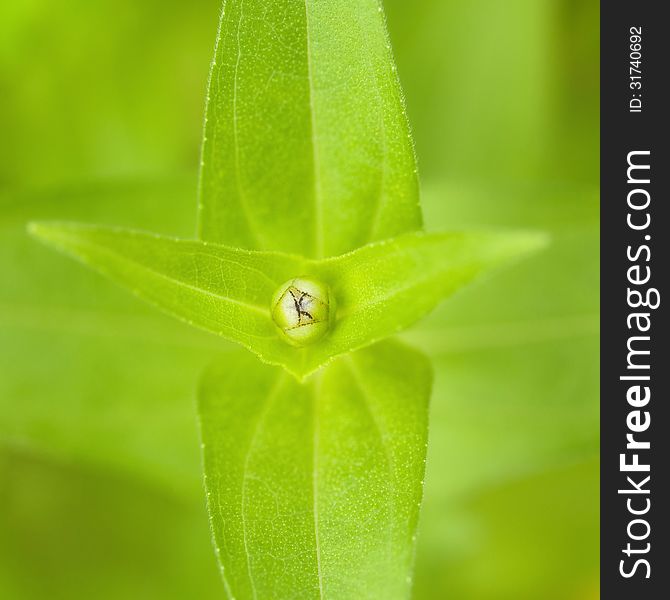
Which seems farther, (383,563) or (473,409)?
(473,409)

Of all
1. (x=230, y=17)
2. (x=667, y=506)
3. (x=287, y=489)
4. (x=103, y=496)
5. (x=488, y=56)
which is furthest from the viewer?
(x=103, y=496)

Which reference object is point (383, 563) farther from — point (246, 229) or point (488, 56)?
point (488, 56)

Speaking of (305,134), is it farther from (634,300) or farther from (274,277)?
(634,300)

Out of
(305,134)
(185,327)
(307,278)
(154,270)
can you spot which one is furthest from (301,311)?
(185,327)

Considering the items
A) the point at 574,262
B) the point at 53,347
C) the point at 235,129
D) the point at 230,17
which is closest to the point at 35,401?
the point at 53,347

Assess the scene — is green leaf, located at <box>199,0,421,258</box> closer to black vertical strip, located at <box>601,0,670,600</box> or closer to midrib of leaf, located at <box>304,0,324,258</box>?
midrib of leaf, located at <box>304,0,324,258</box>

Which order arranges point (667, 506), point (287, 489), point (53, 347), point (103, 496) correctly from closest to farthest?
point (287, 489)
point (53, 347)
point (667, 506)
point (103, 496)

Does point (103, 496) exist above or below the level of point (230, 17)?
below

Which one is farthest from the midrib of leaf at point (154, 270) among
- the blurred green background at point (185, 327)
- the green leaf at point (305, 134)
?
the blurred green background at point (185, 327)
